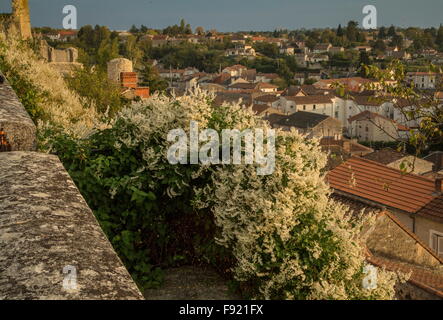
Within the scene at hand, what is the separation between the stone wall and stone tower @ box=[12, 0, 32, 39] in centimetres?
1927

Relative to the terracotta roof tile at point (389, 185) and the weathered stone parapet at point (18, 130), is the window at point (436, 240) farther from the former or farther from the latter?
the weathered stone parapet at point (18, 130)

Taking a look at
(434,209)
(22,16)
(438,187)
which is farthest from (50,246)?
(22,16)

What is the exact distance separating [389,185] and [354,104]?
9.52 meters

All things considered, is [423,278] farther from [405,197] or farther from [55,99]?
[55,99]

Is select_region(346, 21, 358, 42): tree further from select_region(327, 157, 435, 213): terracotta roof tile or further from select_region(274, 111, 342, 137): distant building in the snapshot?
select_region(327, 157, 435, 213): terracotta roof tile

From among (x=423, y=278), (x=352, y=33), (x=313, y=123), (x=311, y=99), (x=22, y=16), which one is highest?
(x=352, y=33)

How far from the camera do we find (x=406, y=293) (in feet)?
31.5

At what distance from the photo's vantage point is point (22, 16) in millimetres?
20359

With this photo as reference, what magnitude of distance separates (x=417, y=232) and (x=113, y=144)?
13359 mm

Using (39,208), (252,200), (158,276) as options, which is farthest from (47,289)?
(158,276)

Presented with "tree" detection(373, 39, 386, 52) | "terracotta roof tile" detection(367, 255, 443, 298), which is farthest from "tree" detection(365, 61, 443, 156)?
"tree" detection(373, 39, 386, 52)

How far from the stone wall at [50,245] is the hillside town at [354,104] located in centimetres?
90

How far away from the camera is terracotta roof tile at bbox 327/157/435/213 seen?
15.8 meters

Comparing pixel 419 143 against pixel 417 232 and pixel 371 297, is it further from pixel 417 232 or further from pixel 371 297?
pixel 417 232
